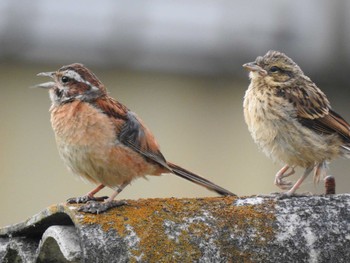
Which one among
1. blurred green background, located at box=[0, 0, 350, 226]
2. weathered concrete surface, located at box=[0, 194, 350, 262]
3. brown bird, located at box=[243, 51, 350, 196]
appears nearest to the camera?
weathered concrete surface, located at box=[0, 194, 350, 262]

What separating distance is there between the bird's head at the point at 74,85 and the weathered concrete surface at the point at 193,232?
1.22m

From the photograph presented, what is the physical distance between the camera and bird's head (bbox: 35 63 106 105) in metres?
6.27

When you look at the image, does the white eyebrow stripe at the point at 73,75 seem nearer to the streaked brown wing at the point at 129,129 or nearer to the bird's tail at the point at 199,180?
the streaked brown wing at the point at 129,129

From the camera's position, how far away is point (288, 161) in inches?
271

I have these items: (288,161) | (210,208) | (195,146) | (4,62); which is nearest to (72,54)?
(4,62)

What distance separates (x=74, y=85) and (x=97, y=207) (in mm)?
1450

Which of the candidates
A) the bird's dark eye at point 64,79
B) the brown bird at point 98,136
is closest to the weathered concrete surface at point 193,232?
the brown bird at point 98,136

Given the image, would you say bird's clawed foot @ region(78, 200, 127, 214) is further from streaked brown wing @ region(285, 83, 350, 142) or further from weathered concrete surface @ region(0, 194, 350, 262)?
streaked brown wing @ region(285, 83, 350, 142)

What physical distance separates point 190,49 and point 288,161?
28.6ft

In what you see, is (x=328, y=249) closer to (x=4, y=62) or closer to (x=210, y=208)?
(x=210, y=208)

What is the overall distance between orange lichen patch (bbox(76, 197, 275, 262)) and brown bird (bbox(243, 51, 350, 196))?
1.65 metres

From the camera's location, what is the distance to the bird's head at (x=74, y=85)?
20.6 ft

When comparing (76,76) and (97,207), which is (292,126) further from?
(97,207)

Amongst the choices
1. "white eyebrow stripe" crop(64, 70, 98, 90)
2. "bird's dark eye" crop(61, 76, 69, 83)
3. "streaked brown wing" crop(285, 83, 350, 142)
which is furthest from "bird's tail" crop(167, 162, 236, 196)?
"streaked brown wing" crop(285, 83, 350, 142)
